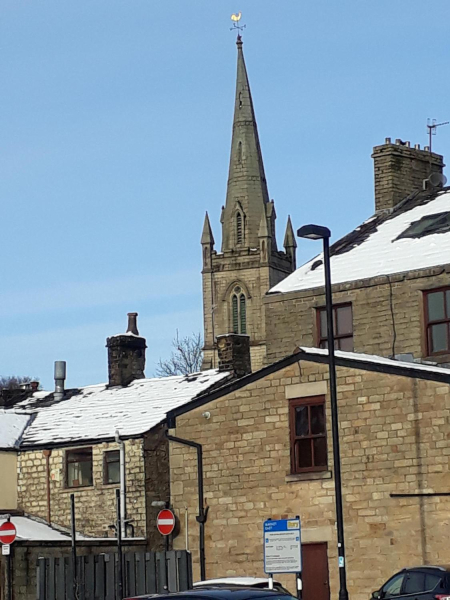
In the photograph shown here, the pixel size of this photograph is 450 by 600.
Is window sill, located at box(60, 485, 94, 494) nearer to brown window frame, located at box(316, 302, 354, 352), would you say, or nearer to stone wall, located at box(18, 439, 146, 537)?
stone wall, located at box(18, 439, 146, 537)

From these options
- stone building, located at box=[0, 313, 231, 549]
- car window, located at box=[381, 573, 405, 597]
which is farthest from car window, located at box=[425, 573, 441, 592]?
stone building, located at box=[0, 313, 231, 549]

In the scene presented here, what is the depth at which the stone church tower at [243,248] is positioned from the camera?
146 metres

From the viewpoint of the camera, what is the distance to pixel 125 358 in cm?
4703

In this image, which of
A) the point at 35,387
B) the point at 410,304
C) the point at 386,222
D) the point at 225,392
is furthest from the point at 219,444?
the point at 35,387

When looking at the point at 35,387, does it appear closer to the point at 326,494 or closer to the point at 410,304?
the point at 410,304

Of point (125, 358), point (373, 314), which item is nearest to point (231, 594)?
point (373, 314)

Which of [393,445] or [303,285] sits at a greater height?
[303,285]

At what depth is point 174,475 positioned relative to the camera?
3488 cm

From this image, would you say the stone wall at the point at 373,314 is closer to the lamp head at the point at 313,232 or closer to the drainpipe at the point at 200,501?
the drainpipe at the point at 200,501

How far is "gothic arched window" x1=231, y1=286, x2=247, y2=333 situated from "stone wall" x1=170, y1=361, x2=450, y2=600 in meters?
110

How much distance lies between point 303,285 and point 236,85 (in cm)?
11755

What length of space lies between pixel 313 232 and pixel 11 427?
66.0 ft

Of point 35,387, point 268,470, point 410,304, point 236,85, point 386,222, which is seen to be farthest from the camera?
point 236,85

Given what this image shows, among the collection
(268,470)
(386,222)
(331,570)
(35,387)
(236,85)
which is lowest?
(331,570)
